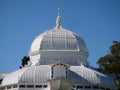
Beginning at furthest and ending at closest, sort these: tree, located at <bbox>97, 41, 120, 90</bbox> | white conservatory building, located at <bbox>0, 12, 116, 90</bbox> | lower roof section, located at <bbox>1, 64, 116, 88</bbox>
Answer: tree, located at <bbox>97, 41, 120, 90</bbox>, lower roof section, located at <bbox>1, 64, 116, 88</bbox>, white conservatory building, located at <bbox>0, 12, 116, 90</bbox>

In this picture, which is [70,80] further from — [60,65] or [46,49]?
[46,49]

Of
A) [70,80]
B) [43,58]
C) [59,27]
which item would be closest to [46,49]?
[43,58]

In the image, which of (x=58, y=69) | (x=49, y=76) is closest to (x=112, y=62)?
(x=58, y=69)

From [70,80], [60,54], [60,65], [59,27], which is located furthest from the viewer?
[59,27]

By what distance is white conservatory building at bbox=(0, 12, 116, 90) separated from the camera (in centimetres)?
6128

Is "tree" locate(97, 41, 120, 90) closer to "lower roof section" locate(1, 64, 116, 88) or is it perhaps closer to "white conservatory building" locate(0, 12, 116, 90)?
"white conservatory building" locate(0, 12, 116, 90)

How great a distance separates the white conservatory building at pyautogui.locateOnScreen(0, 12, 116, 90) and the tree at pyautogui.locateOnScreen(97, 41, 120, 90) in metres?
6.73

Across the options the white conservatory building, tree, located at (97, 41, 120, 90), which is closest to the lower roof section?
the white conservatory building

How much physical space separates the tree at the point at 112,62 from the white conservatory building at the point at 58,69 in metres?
6.73

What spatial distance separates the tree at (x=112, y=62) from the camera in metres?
75.8

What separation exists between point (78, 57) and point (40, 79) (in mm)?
10185

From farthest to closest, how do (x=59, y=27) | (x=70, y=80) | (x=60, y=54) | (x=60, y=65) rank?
(x=59, y=27)
(x=60, y=54)
(x=60, y=65)
(x=70, y=80)

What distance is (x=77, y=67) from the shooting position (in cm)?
6562

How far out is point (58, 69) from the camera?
62.1 m
